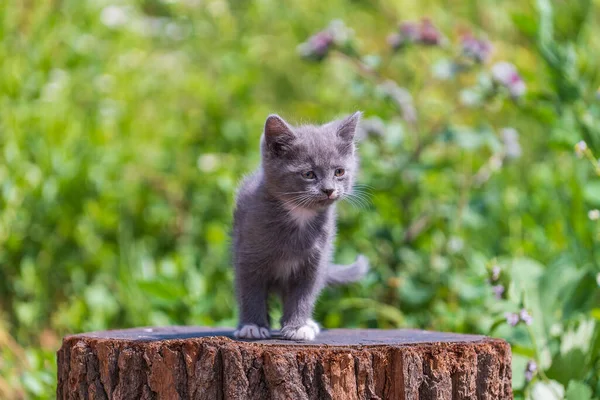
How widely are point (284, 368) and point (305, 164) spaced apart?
2.71 ft

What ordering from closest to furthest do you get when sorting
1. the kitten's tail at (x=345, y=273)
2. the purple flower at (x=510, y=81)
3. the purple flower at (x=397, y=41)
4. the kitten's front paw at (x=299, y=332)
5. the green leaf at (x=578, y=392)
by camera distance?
the kitten's front paw at (x=299, y=332) → the green leaf at (x=578, y=392) → the kitten's tail at (x=345, y=273) → the purple flower at (x=510, y=81) → the purple flower at (x=397, y=41)

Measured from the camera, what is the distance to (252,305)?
3.09 metres

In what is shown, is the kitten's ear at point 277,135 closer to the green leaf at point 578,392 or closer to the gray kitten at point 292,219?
the gray kitten at point 292,219

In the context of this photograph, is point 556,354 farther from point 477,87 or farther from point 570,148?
point 477,87

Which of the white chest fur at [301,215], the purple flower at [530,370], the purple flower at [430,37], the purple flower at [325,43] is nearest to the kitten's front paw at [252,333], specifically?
the white chest fur at [301,215]

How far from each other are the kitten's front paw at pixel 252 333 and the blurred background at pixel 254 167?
1.08 meters

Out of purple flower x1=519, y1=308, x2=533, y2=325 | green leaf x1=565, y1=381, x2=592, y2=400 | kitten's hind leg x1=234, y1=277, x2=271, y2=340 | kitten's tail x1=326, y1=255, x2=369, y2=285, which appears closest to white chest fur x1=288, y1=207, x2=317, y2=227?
kitten's hind leg x1=234, y1=277, x2=271, y2=340

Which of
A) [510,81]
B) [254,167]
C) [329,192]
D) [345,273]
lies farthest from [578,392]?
[254,167]

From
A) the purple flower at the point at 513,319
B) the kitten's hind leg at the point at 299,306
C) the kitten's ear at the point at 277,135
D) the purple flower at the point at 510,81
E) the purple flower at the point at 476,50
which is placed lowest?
the purple flower at the point at 513,319

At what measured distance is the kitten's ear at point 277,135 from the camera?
3014mm

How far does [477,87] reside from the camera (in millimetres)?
4945

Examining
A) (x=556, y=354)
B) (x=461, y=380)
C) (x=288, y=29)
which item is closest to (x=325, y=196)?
(x=461, y=380)

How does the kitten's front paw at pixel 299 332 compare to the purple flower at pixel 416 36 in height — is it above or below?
below

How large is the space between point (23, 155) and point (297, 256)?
11.6 feet
